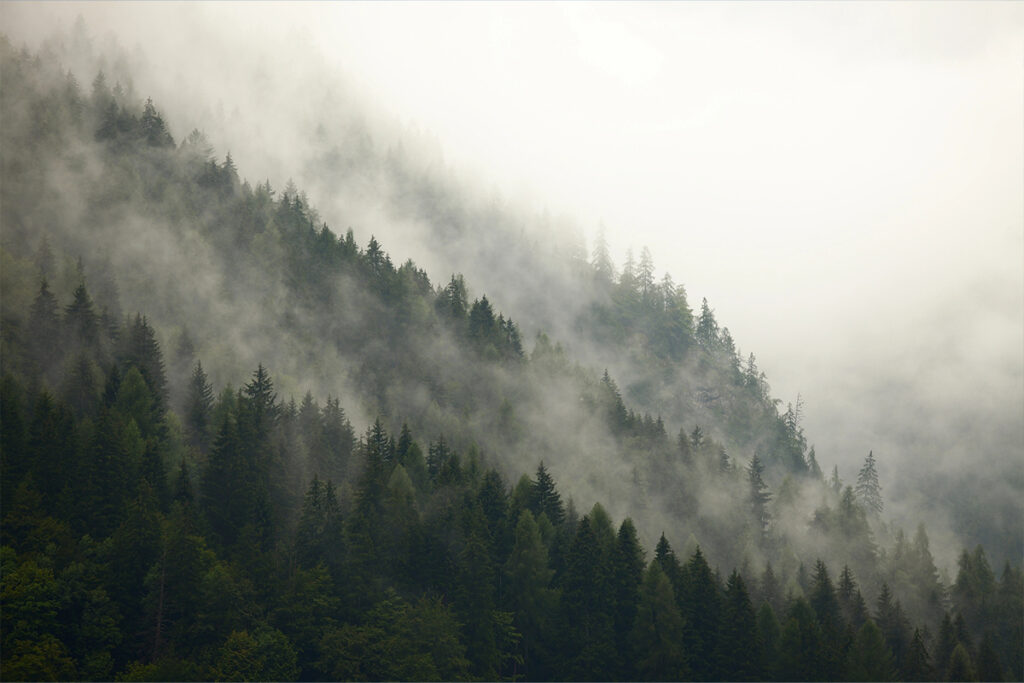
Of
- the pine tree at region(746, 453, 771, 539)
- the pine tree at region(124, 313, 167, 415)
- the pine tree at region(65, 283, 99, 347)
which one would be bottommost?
the pine tree at region(746, 453, 771, 539)

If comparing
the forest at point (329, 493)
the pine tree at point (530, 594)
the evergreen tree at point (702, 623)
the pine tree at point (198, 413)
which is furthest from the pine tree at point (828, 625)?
the pine tree at point (198, 413)

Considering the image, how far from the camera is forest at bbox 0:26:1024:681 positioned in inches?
3526

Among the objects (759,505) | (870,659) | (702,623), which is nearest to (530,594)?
(702,623)

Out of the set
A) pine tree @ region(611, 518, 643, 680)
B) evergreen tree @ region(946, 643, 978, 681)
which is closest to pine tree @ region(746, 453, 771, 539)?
evergreen tree @ region(946, 643, 978, 681)

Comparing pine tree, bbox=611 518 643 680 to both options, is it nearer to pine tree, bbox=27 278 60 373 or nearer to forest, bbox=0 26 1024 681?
forest, bbox=0 26 1024 681

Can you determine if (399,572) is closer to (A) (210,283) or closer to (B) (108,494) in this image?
(B) (108,494)

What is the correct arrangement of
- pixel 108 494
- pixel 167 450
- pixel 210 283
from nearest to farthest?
pixel 108 494
pixel 167 450
pixel 210 283

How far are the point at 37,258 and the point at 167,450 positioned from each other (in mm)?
58716

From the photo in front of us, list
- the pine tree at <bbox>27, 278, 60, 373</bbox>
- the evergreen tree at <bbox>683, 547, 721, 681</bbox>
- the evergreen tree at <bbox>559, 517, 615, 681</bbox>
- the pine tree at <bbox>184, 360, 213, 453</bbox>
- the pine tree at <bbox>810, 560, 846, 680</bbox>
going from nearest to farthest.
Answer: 1. the pine tree at <bbox>810, 560, 846, 680</bbox>
2. the evergreen tree at <bbox>683, 547, 721, 681</bbox>
3. the evergreen tree at <bbox>559, 517, 615, 681</bbox>
4. the pine tree at <bbox>184, 360, 213, 453</bbox>
5. the pine tree at <bbox>27, 278, 60, 373</bbox>

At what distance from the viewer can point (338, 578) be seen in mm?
98750

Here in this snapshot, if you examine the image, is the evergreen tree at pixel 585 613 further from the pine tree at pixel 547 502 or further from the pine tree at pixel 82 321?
the pine tree at pixel 82 321

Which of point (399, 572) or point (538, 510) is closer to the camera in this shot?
point (399, 572)

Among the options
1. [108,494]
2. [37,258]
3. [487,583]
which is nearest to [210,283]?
[37,258]

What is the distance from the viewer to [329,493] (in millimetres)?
104688
